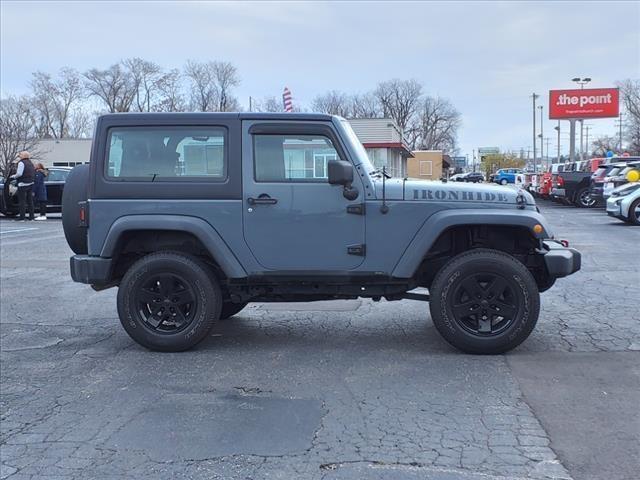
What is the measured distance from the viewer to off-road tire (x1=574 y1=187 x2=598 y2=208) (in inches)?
968

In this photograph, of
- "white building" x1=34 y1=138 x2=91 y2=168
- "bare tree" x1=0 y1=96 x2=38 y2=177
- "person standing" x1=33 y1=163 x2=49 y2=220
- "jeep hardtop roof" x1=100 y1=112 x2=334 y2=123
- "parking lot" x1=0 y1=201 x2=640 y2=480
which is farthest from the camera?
"white building" x1=34 y1=138 x2=91 y2=168

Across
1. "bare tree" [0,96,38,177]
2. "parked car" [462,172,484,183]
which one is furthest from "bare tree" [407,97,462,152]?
"bare tree" [0,96,38,177]

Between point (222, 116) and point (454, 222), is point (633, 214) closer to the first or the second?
point (454, 222)

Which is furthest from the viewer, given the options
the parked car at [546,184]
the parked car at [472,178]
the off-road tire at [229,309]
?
the parked car at [546,184]

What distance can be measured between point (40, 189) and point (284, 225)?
15.4 metres

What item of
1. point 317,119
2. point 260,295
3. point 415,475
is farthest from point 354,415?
point 317,119

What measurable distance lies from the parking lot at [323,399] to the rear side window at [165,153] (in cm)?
159

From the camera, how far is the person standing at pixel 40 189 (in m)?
18.0

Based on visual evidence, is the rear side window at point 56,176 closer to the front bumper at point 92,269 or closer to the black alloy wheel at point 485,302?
the front bumper at point 92,269

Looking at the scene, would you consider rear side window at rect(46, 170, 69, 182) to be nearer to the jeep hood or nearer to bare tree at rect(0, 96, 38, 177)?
bare tree at rect(0, 96, 38, 177)

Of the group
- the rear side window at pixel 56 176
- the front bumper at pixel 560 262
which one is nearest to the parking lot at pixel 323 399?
the front bumper at pixel 560 262

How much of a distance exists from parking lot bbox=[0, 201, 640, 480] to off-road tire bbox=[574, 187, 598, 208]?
18.8 meters

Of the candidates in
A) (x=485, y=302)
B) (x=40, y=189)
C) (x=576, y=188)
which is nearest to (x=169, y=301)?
(x=485, y=302)

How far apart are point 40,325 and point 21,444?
121 inches
